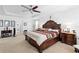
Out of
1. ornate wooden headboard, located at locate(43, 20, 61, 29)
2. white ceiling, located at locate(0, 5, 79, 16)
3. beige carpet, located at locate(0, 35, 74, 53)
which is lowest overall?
beige carpet, located at locate(0, 35, 74, 53)

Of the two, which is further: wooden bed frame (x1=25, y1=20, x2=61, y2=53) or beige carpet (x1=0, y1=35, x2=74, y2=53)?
wooden bed frame (x1=25, y1=20, x2=61, y2=53)

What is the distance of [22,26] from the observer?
227 cm

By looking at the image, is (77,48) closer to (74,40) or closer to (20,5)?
(74,40)

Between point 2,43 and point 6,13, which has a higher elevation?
point 6,13

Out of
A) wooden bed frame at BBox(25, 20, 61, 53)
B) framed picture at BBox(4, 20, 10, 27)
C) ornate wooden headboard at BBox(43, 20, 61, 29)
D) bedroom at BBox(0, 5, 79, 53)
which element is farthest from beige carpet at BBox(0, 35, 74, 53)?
ornate wooden headboard at BBox(43, 20, 61, 29)

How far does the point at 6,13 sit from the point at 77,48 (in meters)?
1.87

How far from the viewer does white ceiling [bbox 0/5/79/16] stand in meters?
2.04

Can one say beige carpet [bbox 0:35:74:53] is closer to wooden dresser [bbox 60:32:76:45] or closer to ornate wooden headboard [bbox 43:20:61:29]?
wooden dresser [bbox 60:32:76:45]

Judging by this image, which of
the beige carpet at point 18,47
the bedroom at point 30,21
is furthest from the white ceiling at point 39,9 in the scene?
the beige carpet at point 18,47

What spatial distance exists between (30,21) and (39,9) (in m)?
0.38

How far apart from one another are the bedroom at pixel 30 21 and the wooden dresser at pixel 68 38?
0.04 metres

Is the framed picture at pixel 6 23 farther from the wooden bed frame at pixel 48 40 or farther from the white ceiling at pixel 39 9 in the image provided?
the wooden bed frame at pixel 48 40

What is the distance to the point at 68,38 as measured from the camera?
2.56 meters
